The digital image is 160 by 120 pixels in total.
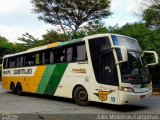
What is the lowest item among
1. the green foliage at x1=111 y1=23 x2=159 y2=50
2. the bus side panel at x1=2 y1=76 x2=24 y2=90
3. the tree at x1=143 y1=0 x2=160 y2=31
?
the bus side panel at x1=2 y1=76 x2=24 y2=90

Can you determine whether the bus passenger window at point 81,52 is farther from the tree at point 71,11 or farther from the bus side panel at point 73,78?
the tree at point 71,11

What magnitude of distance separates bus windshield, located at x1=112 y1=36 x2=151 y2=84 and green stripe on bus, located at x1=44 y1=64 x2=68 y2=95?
11.1 ft

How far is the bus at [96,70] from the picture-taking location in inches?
494

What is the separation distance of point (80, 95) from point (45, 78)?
3.43m

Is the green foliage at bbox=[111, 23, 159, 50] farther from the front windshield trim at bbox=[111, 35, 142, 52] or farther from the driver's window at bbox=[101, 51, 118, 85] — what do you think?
the driver's window at bbox=[101, 51, 118, 85]

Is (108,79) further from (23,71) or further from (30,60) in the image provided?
(23,71)

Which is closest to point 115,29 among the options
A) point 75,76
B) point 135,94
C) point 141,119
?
point 75,76

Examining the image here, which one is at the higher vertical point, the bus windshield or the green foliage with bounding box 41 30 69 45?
the green foliage with bounding box 41 30 69 45

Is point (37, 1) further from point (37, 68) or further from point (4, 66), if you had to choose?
point (37, 68)

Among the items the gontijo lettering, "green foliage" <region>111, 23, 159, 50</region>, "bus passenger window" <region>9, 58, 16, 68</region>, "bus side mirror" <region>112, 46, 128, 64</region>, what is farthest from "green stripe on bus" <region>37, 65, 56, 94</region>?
"green foliage" <region>111, 23, 159, 50</region>

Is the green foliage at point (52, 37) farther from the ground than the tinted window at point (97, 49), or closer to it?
farther from the ground

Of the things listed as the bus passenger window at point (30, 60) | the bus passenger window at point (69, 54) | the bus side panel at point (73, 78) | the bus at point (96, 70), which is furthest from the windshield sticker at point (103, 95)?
the bus passenger window at point (30, 60)

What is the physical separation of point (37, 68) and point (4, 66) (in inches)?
234

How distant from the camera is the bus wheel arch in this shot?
1431cm
